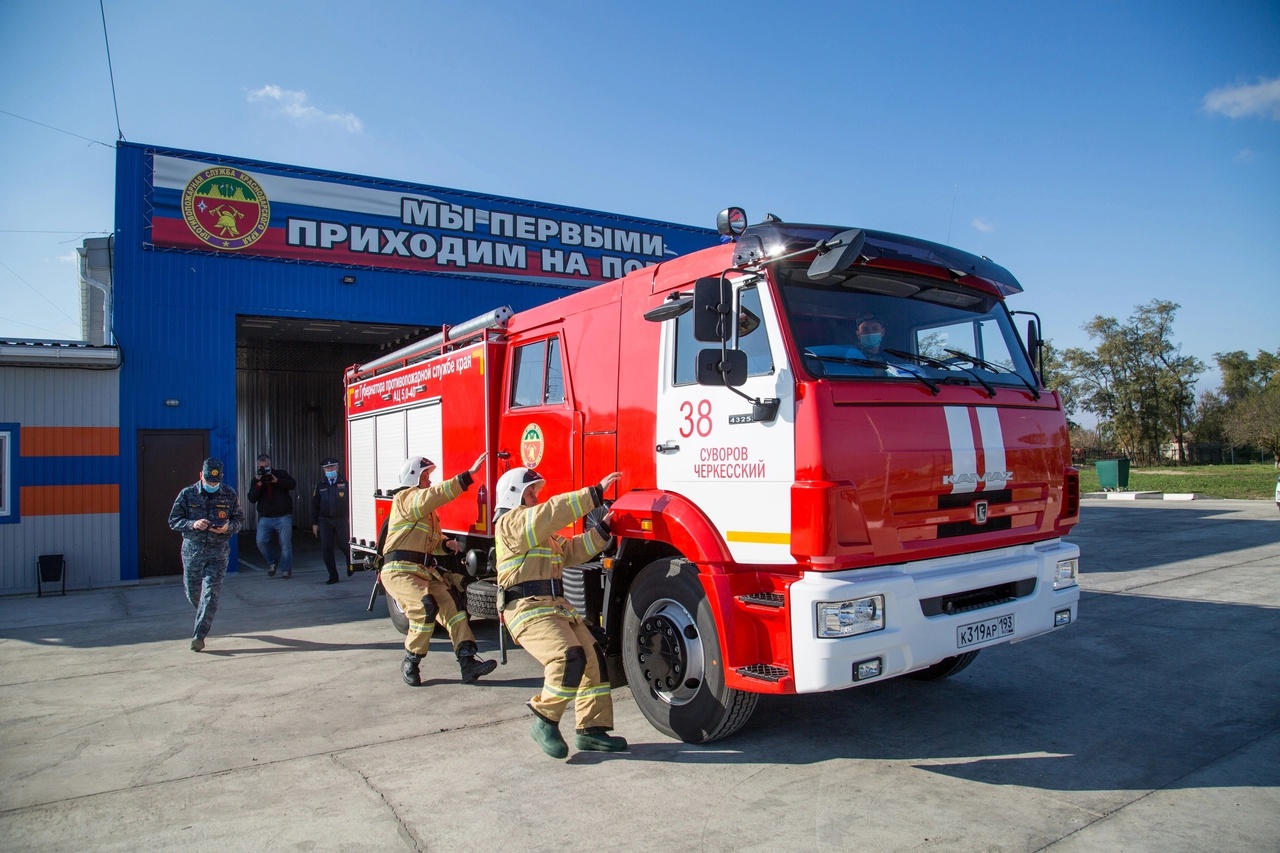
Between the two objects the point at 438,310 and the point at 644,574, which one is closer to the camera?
the point at 644,574

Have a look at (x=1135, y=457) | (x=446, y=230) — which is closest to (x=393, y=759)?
(x=446, y=230)

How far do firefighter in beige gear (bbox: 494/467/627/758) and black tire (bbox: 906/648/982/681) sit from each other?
2.22 meters

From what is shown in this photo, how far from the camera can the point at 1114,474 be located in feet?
87.6

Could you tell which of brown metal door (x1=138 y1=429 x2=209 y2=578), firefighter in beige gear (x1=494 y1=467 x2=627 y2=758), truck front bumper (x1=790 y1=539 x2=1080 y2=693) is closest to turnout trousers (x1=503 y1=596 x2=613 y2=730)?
firefighter in beige gear (x1=494 y1=467 x2=627 y2=758)

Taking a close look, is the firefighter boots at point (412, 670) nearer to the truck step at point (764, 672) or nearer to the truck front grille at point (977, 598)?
the truck step at point (764, 672)

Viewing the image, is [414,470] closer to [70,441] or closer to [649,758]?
[649,758]

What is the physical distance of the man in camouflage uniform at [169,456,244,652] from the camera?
727 cm

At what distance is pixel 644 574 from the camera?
4.59m

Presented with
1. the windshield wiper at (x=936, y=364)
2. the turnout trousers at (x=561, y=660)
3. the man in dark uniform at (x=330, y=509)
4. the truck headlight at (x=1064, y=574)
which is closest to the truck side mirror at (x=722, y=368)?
the windshield wiper at (x=936, y=364)

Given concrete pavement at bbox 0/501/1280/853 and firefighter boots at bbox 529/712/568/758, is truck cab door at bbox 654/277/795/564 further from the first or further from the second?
firefighter boots at bbox 529/712/568/758

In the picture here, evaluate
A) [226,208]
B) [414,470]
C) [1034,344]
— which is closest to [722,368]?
[1034,344]

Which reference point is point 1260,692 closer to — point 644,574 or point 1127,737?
point 1127,737

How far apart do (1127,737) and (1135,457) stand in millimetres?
55526

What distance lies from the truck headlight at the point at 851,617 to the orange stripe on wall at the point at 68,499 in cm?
1176
